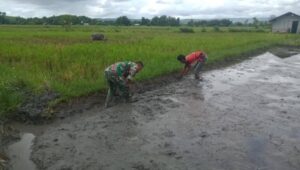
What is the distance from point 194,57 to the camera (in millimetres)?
11500

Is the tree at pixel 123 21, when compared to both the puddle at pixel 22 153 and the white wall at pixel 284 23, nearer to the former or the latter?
the white wall at pixel 284 23

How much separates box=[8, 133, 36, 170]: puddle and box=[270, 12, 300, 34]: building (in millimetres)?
44548

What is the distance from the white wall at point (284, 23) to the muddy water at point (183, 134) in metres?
38.6

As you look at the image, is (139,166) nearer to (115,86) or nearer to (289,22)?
(115,86)

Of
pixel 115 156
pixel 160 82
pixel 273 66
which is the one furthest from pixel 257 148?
pixel 273 66

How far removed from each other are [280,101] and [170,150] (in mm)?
4880

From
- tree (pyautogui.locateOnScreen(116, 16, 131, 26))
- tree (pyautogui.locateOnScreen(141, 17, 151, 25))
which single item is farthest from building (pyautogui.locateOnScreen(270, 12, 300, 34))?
tree (pyautogui.locateOnScreen(141, 17, 151, 25))

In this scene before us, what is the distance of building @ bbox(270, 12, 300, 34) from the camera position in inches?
1781

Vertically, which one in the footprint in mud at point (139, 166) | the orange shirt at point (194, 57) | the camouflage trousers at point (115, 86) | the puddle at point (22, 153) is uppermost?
the orange shirt at point (194, 57)

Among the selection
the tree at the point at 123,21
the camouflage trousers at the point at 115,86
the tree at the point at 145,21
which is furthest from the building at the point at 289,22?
the camouflage trousers at the point at 115,86

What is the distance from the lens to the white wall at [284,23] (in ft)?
149

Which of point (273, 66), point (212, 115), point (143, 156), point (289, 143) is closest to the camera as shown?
point (143, 156)

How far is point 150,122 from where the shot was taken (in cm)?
754

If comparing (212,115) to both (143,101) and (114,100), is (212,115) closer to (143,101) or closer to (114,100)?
(143,101)
